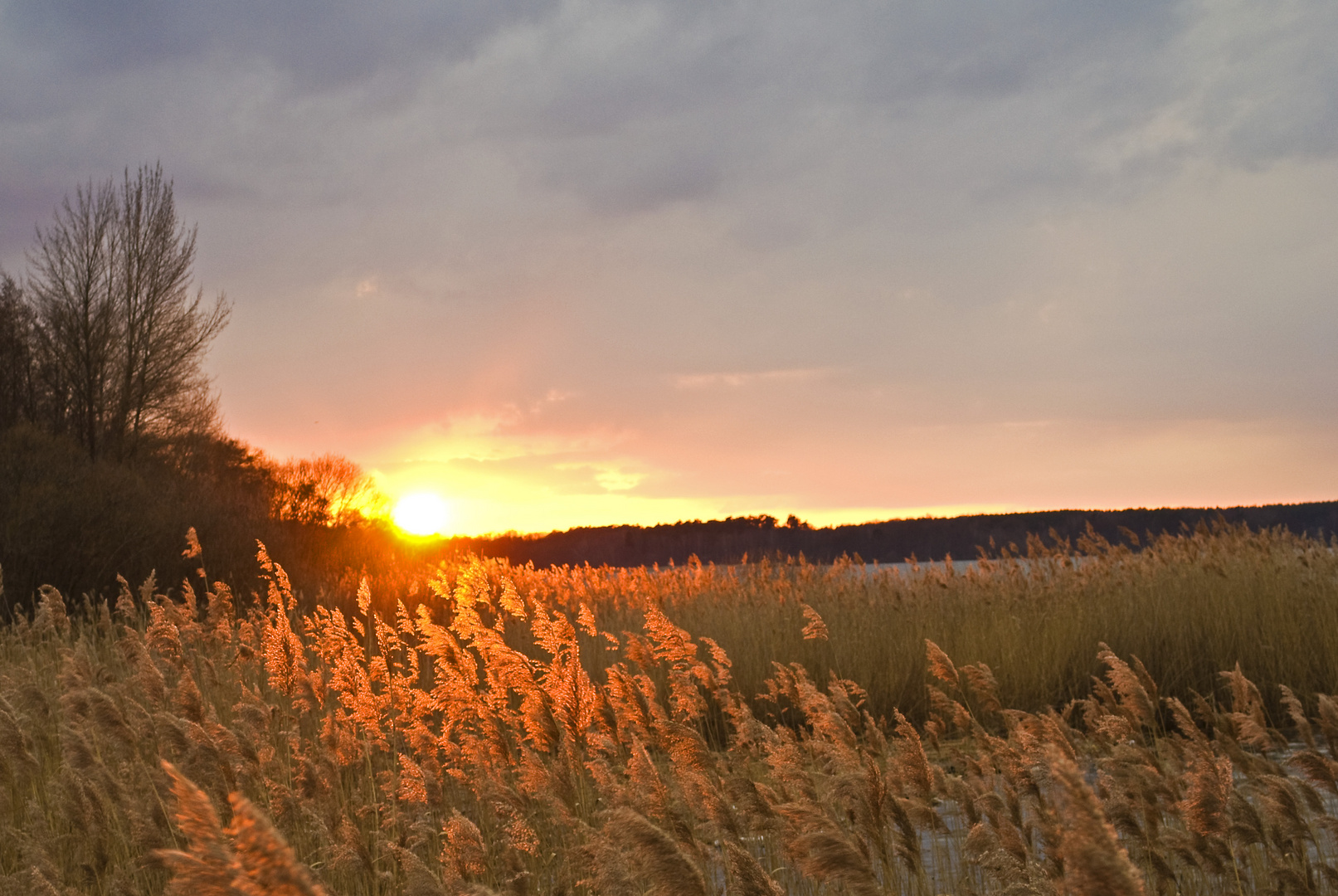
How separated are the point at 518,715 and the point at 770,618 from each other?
5974 mm

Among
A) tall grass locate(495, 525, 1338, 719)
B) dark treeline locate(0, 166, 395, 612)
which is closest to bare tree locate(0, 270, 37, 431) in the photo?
dark treeline locate(0, 166, 395, 612)

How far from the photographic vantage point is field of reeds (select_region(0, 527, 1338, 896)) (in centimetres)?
240

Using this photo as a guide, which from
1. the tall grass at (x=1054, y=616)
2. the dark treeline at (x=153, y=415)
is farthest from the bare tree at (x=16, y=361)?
the tall grass at (x=1054, y=616)

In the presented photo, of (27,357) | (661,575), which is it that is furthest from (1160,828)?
(27,357)

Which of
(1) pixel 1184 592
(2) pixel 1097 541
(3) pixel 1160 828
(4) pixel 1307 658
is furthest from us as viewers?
(2) pixel 1097 541

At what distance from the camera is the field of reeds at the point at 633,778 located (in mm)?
2402

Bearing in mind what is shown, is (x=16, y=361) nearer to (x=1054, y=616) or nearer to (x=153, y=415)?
(x=153, y=415)

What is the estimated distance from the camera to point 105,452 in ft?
89.0

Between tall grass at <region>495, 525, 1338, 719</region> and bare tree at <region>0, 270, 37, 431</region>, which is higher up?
bare tree at <region>0, 270, 37, 431</region>

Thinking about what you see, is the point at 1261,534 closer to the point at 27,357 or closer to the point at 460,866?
the point at 460,866

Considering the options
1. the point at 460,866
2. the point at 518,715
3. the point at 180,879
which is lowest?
the point at 460,866

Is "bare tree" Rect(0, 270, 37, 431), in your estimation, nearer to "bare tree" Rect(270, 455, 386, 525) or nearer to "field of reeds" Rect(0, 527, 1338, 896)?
"bare tree" Rect(270, 455, 386, 525)

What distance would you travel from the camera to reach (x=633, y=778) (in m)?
3.70

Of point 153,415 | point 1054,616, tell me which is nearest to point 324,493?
point 153,415
